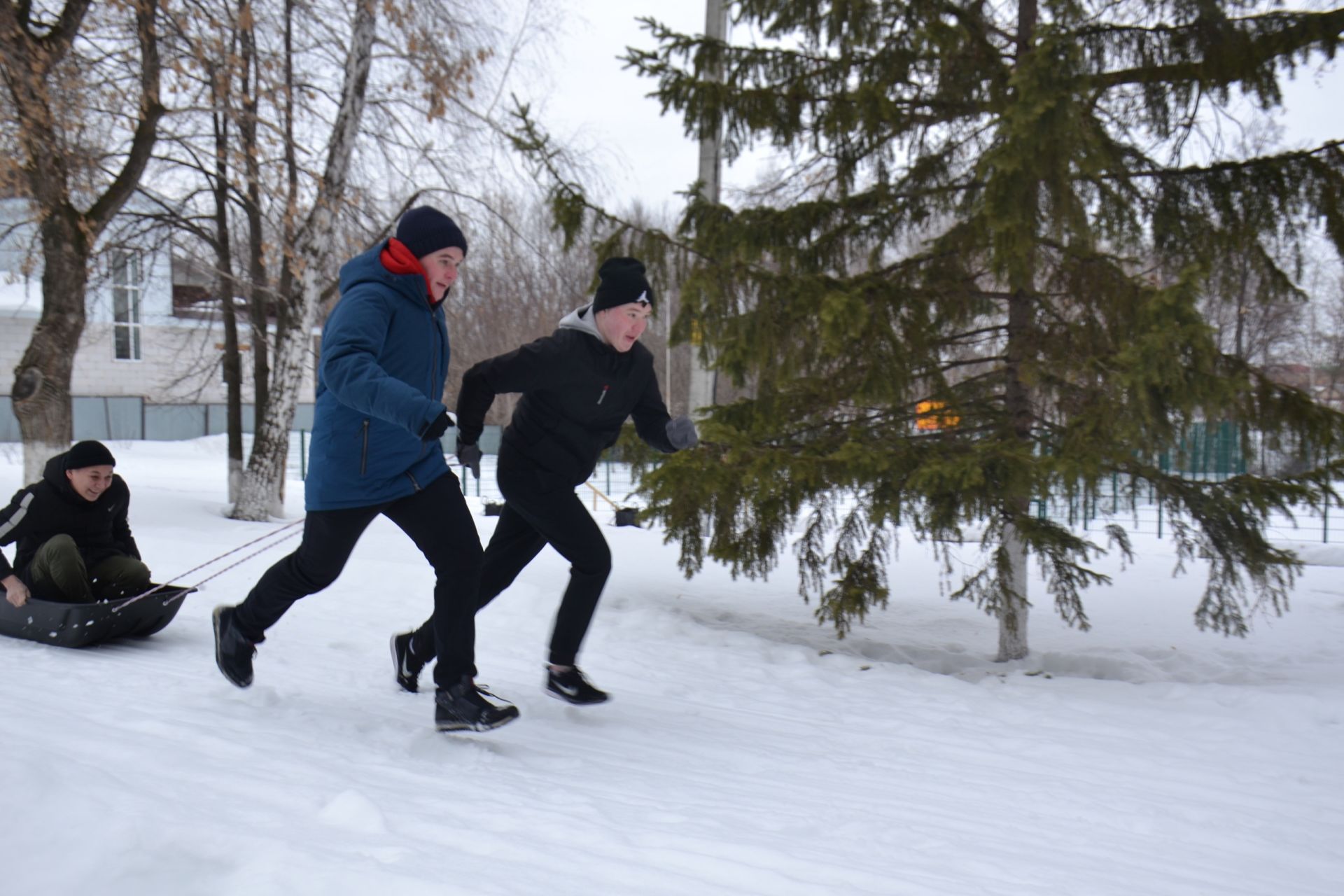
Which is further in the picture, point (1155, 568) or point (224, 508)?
point (224, 508)

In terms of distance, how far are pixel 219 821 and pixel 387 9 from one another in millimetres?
10107

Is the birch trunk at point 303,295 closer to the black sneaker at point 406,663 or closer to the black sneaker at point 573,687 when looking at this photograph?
the black sneaker at point 406,663

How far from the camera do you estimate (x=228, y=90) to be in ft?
32.2

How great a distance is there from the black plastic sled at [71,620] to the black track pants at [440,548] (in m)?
2.03

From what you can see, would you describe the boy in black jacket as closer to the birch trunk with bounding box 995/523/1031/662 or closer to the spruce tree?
the spruce tree

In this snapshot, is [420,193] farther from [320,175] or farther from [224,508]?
[224,508]

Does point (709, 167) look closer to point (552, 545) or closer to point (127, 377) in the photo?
point (552, 545)

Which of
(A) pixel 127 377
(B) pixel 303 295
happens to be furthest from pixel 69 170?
(A) pixel 127 377

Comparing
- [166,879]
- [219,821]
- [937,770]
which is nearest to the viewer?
[166,879]

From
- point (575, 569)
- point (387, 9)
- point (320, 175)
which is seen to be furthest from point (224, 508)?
point (575, 569)

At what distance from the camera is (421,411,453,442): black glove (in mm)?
3094

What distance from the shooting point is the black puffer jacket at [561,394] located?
3.82 metres

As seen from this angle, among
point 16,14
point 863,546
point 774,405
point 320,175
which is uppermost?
point 16,14

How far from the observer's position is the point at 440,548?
357 cm
